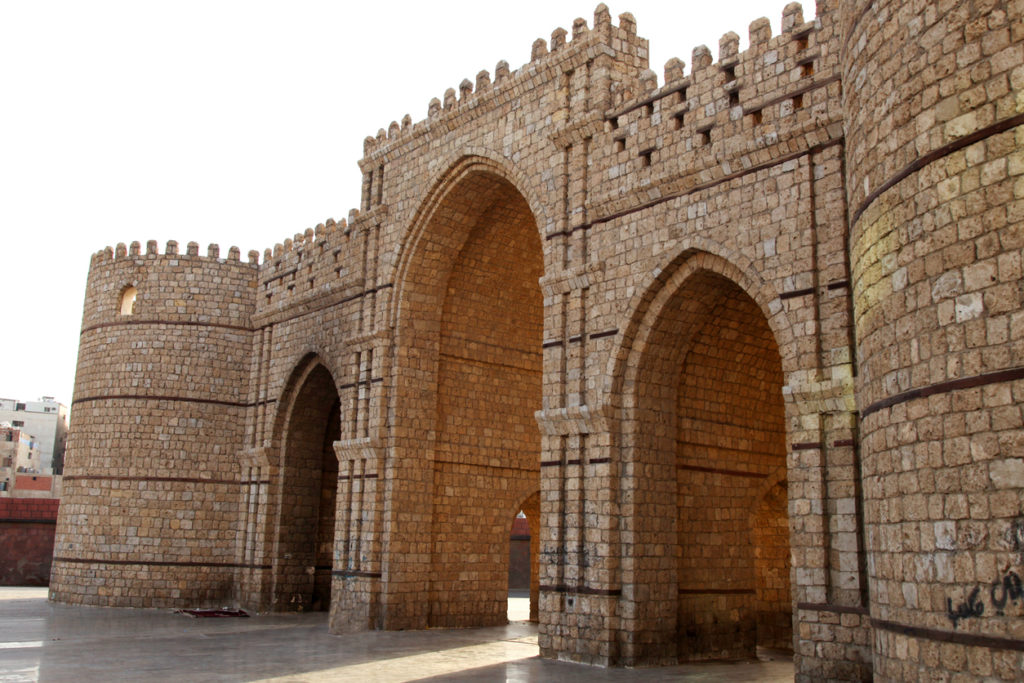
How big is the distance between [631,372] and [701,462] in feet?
5.26

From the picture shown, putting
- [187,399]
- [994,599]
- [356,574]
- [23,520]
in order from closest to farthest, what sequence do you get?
[994,599] < [356,574] < [187,399] < [23,520]

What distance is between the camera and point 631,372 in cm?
1161

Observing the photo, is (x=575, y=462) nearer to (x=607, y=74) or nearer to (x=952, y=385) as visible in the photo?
(x=607, y=74)

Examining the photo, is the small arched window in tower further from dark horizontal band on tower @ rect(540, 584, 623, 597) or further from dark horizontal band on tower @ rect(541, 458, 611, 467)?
dark horizontal band on tower @ rect(540, 584, 623, 597)

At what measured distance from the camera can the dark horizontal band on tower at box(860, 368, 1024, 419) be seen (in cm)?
577

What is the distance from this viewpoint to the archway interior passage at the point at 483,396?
51.0 feet

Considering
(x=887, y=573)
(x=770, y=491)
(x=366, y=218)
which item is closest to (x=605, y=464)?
(x=770, y=491)

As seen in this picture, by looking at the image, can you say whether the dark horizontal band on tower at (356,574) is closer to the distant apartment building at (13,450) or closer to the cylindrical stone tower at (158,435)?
the cylindrical stone tower at (158,435)

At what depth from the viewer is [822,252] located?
9.65 metres

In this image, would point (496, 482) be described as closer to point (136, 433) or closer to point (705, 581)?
point (705, 581)

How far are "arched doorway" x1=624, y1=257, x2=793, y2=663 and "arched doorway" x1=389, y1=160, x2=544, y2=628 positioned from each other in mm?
4716

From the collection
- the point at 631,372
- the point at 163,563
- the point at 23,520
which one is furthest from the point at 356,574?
the point at 23,520

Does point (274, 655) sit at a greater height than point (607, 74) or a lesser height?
lesser

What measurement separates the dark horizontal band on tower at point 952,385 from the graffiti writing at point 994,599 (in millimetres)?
1176
